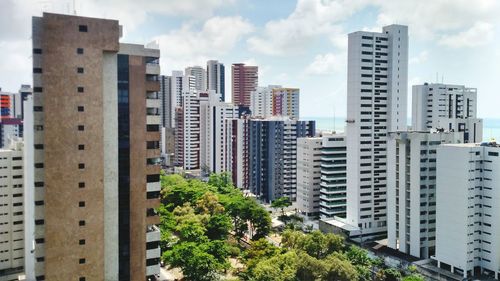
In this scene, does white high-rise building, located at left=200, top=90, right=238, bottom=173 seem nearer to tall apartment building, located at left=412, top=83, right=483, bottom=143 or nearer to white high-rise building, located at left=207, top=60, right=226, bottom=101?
tall apartment building, located at left=412, top=83, right=483, bottom=143

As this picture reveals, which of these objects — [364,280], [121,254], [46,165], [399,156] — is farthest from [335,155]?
[46,165]

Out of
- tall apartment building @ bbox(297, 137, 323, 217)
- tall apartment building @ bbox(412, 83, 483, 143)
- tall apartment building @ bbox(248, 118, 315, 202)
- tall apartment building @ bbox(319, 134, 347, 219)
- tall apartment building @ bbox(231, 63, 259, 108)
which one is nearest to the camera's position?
tall apartment building @ bbox(319, 134, 347, 219)

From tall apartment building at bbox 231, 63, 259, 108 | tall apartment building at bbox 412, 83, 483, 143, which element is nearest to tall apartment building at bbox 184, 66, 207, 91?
tall apartment building at bbox 231, 63, 259, 108

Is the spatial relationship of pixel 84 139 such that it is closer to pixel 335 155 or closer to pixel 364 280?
pixel 364 280

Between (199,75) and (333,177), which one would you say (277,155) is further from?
(199,75)

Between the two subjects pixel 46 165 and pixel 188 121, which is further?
pixel 188 121

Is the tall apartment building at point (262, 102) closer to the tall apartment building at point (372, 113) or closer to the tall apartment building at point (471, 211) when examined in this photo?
the tall apartment building at point (372, 113)
